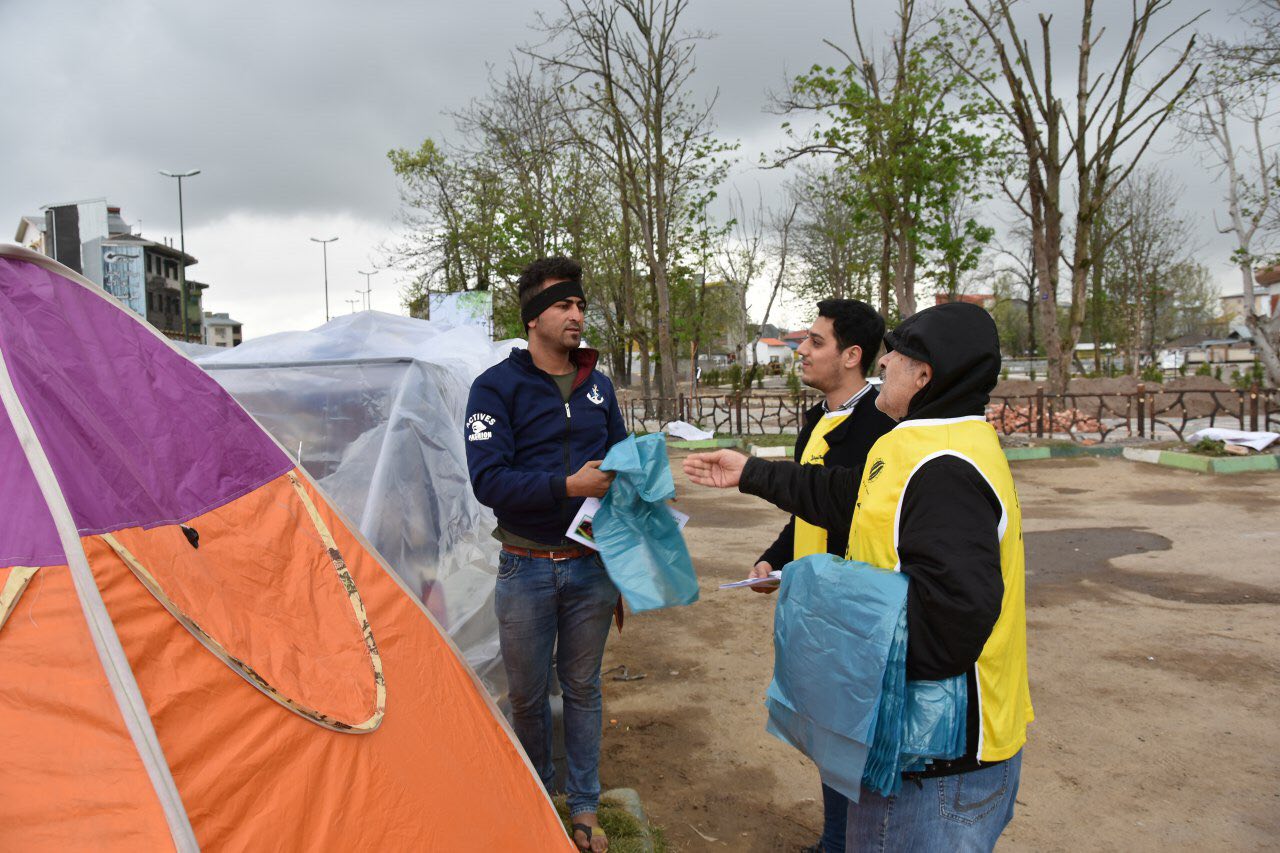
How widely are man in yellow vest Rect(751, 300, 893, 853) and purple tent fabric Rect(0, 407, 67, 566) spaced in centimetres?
190

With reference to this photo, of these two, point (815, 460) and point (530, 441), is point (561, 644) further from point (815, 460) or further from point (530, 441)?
point (815, 460)

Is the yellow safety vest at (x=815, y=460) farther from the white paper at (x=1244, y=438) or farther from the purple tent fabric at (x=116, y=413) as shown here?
the white paper at (x=1244, y=438)

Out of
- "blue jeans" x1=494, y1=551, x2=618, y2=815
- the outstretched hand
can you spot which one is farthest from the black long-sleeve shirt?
"blue jeans" x1=494, y1=551, x2=618, y2=815

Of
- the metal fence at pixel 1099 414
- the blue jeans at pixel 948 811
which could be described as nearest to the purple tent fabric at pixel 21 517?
the blue jeans at pixel 948 811

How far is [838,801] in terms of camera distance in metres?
2.63

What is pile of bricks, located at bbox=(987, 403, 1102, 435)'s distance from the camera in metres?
15.1

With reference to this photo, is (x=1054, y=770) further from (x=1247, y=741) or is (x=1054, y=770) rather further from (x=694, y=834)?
(x=694, y=834)

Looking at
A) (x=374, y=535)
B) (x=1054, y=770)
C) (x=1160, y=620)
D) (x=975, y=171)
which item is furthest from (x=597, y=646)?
(x=975, y=171)

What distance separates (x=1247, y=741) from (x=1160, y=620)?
1797 millimetres

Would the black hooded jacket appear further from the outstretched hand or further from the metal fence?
the metal fence

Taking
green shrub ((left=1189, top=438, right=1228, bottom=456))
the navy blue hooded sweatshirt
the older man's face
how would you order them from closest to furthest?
1. the older man's face
2. the navy blue hooded sweatshirt
3. green shrub ((left=1189, top=438, right=1228, bottom=456))

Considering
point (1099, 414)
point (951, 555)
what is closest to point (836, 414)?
point (951, 555)

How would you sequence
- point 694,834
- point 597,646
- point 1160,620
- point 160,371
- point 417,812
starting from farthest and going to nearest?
1. point 1160,620
2. point 694,834
3. point 597,646
4. point 160,371
5. point 417,812

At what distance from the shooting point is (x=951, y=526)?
163cm
